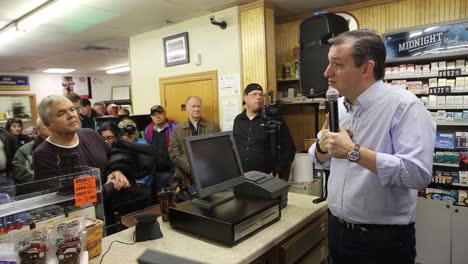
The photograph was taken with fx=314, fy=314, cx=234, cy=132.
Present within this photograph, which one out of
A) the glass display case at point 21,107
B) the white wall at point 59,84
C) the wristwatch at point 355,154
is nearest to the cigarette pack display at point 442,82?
the wristwatch at point 355,154

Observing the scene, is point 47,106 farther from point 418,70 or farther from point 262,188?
point 418,70

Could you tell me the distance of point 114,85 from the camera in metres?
10.4

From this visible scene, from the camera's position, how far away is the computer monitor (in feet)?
4.83

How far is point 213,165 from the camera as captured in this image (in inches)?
61.8

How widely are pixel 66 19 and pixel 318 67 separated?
11.6 ft

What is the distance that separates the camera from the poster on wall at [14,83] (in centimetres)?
859

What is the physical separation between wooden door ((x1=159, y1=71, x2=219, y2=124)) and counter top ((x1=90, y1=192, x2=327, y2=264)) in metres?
2.74

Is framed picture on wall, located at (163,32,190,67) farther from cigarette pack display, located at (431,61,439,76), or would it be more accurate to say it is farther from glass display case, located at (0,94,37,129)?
glass display case, located at (0,94,37,129)

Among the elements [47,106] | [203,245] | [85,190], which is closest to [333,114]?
[203,245]

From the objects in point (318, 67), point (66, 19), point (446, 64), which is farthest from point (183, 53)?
point (446, 64)

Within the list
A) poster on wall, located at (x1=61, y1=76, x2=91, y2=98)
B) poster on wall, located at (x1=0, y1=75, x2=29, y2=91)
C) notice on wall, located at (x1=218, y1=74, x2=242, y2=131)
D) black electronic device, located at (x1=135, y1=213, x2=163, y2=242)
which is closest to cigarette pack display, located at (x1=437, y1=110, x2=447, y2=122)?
notice on wall, located at (x1=218, y1=74, x2=242, y2=131)

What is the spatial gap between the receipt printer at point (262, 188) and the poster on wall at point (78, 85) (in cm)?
950

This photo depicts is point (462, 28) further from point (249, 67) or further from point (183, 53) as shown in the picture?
point (183, 53)

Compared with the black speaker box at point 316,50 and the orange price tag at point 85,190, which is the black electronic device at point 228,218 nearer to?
the orange price tag at point 85,190
